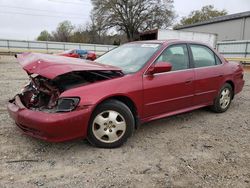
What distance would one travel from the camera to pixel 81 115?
3061 millimetres

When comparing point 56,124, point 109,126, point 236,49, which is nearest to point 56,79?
point 56,124

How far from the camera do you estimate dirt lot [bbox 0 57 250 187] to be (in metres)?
2.68

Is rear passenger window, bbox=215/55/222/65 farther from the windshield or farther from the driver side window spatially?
the windshield

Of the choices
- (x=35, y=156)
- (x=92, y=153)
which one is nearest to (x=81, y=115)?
(x=92, y=153)

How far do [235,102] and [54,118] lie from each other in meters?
4.86

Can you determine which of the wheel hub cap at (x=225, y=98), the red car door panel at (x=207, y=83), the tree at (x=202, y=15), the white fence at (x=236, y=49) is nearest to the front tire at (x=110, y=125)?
the red car door panel at (x=207, y=83)

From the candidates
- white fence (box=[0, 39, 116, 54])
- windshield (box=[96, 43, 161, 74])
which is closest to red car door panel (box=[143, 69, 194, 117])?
windshield (box=[96, 43, 161, 74])

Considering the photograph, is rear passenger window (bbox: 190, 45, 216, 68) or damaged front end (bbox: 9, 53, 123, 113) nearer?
damaged front end (bbox: 9, 53, 123, 113)

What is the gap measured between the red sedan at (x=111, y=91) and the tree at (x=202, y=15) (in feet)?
171

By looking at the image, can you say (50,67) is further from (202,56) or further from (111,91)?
(202,56)

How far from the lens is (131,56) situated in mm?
4195

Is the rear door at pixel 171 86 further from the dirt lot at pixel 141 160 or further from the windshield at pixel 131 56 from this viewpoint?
the dirt lot at pixel 141 160

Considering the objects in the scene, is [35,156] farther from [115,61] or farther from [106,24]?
[106,24]

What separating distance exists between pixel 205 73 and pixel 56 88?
109 inches
